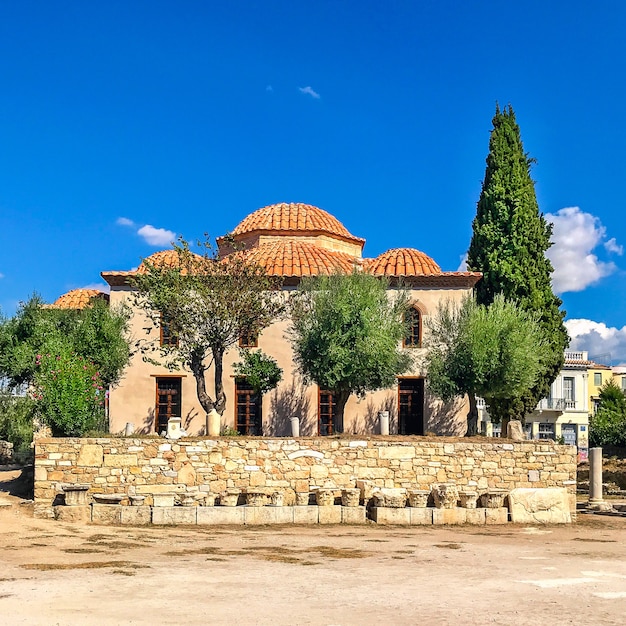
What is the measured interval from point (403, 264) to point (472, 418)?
20.5ft

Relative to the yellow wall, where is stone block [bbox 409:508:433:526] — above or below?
below

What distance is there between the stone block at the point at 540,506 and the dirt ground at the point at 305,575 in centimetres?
124

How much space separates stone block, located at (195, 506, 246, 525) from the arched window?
37.8ft

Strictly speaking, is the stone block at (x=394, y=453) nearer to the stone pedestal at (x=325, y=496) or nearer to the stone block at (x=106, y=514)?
the stone pedestal at (x=325, y=496)

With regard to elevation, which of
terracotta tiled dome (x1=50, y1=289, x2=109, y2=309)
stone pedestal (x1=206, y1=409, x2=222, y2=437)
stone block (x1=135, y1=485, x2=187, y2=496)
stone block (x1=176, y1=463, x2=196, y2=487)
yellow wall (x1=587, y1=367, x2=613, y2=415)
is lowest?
stone block (x1=135, y1=485, x2=187, y2=496)

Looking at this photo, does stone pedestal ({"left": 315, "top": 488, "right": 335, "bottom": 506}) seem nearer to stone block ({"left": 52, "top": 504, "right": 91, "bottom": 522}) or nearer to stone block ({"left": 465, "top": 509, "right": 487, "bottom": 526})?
stone block ({"left": 465, "top": 509, "right": 487, "bottom": 526})

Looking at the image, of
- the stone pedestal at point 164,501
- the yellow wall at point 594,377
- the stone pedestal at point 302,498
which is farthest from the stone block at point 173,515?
the yellow wall at point 594,377

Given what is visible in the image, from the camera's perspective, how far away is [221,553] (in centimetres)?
1292

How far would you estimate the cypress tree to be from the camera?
27.4 metres

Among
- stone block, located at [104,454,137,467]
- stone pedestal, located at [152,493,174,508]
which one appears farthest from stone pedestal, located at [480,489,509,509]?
stone block, located at [104,454,137,467]

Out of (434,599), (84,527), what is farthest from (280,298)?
(434,599)

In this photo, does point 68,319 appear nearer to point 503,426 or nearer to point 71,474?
point 71,474

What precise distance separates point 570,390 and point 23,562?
43.2 metres

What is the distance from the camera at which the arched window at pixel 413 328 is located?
2669 cm
